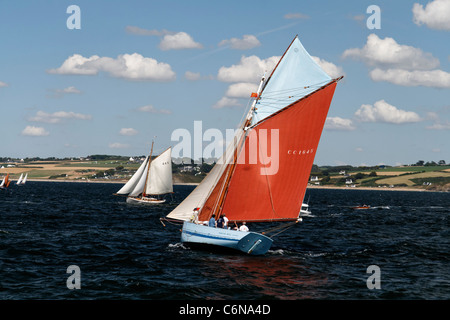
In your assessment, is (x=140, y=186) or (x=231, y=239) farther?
(x=140, y=186)

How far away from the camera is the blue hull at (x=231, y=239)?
3734 centimetres

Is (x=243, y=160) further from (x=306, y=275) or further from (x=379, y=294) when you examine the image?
(x=379, y=294)

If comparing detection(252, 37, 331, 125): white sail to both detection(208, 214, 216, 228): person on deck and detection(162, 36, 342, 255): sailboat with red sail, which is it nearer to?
detection(162, 36, 342, 255): sailboat with red sail

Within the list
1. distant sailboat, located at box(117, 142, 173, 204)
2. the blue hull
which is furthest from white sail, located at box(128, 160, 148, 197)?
the blue hull

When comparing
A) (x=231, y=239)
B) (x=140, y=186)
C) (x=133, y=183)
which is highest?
(x=133, y=183)

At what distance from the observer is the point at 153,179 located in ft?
349

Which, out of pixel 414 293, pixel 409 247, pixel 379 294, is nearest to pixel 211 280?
pixel 379 294

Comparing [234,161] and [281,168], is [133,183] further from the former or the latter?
[281,168]

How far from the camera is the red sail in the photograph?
37.4 m

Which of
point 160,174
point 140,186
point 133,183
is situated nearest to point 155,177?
point 160,174

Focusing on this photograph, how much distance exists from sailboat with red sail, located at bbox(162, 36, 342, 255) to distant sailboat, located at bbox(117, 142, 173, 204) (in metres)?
65.3

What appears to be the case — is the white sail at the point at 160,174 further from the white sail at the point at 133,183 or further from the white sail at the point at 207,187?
the white sail at the point at 207,187

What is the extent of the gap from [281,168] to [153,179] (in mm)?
70861
